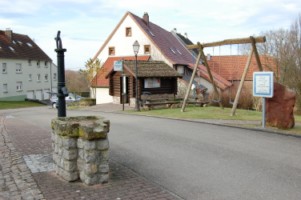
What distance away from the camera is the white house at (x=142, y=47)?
39.7m

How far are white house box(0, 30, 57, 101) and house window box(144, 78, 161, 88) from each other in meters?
34.0

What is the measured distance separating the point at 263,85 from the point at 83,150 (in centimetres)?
884

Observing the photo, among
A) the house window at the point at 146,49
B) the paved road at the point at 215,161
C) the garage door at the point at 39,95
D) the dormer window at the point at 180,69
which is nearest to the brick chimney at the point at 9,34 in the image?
the garage door at the point at 39,95

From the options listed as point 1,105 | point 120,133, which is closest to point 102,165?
point 120,133

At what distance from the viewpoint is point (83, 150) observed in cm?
623

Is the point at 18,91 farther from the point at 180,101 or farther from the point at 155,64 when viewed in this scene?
the point at 180,101

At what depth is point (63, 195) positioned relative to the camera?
18.9 ft

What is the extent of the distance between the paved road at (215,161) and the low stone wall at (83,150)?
1.11 m

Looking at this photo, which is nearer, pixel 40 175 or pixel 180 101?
pixel 40 175

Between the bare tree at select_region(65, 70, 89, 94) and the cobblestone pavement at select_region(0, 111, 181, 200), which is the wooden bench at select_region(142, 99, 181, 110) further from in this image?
the bare tree at select_region(65, 70, 89, 94)

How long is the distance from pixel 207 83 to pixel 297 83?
13.8 metres

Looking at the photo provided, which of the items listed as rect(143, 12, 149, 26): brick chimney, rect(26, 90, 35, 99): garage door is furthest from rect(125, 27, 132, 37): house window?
rect(26, 90, 35, 99): garage door

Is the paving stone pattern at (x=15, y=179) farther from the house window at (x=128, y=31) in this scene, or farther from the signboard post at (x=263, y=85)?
the house window at (x=128, y=31)

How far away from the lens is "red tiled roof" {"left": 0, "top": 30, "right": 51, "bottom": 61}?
5697cm
